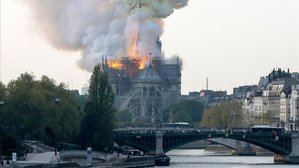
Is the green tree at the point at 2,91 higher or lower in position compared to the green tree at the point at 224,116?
lower

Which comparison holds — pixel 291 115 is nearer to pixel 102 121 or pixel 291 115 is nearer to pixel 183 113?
pixel 183 113

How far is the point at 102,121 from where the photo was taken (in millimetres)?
109312

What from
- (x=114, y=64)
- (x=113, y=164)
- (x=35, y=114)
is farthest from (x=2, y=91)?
(x=114, y=64)

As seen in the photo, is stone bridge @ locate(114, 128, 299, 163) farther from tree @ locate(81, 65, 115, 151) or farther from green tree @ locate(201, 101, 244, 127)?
green tree @ locate(201, 101, 244, 127)

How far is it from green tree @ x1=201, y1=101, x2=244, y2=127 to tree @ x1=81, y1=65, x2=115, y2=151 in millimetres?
A: 54103

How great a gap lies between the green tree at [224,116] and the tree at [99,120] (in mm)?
54103

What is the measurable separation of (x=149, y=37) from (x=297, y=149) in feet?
242

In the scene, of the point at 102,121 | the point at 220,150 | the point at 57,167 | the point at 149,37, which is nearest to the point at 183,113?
the point at 149,37

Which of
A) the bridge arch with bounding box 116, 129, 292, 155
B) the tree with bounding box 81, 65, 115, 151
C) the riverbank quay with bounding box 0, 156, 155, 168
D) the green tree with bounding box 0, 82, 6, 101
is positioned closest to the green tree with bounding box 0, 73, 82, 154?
the green tree with bounding box 0, 82, 6, 101

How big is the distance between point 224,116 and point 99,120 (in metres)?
63.2

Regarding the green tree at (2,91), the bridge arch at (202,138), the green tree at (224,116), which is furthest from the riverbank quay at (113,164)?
the green tree at (224,116)

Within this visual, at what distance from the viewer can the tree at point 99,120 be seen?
109 m

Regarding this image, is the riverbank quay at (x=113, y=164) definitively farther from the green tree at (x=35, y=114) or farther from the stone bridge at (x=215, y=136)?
the stone bridge at (x=215, y=136)

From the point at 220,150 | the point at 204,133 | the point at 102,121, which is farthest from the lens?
the point at 220,150
